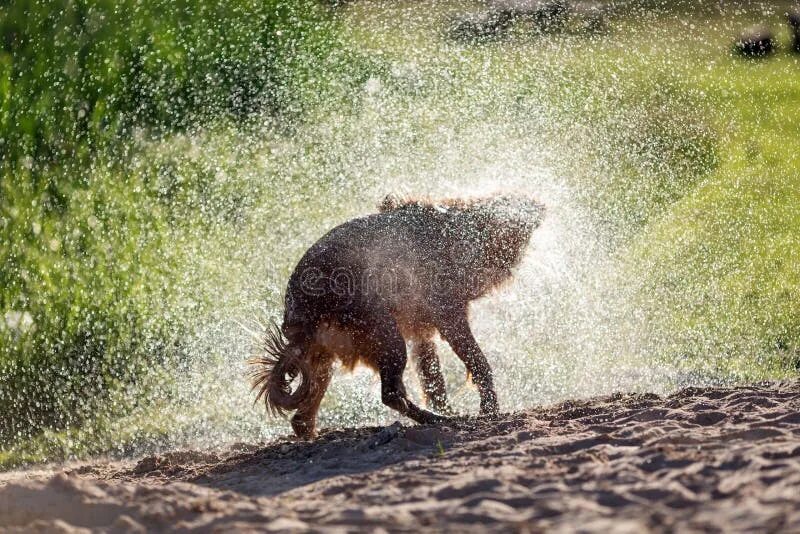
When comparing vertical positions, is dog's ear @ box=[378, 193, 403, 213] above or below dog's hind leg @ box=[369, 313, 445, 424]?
above

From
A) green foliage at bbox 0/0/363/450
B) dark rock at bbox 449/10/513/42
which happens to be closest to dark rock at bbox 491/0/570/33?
dark rock at bbox 449/10/513/42

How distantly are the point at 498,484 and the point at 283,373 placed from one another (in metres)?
2.94

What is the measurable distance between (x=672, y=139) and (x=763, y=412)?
10.2 metres

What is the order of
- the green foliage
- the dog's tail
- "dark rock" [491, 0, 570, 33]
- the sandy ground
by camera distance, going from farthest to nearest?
"dark rock" [491, 0, 570, 33] → the green foliage → the dog's tail → the sandy ground

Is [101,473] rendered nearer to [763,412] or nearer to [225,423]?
[225,423]

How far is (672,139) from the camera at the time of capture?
14812mm

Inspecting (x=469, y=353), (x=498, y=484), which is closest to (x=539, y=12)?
(x=469, y=353)

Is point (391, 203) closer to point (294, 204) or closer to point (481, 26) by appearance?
point (294, 204)

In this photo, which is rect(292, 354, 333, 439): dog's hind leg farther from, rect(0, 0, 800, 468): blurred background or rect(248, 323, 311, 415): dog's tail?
rect(0, 0, 800, 468): blurred background

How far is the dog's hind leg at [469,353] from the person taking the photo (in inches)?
261

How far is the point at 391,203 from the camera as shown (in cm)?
701

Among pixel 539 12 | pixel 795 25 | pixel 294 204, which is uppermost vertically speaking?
pixel 539 12

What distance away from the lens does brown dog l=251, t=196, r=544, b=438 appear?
20.2ft

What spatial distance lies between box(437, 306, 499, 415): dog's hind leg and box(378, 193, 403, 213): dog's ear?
0.87 meters
